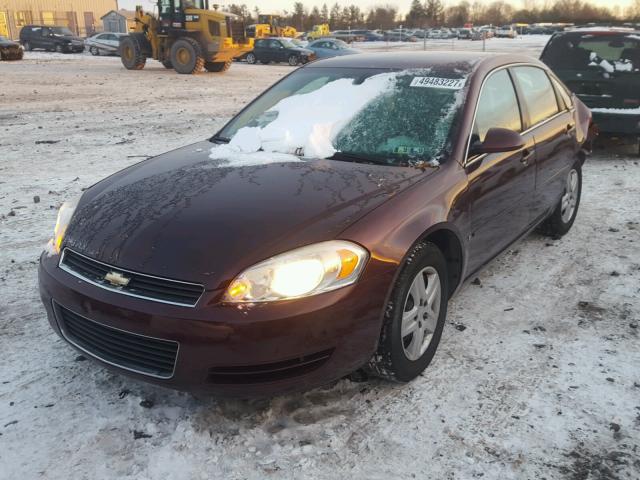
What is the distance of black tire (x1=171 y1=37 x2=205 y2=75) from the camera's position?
68.5ft

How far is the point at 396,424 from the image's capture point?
104 inches

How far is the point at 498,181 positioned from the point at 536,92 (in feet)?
4.15

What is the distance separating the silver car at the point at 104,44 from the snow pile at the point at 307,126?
113ft

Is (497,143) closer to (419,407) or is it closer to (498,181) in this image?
(498,181)

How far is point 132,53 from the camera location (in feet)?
76.1

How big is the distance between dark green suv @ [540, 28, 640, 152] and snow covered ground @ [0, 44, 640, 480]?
358 centimetres

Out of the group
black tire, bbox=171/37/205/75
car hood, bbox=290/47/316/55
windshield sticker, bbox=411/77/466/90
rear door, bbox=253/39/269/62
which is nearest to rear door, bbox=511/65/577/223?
windshield sticker, bbox=411/77/466/90

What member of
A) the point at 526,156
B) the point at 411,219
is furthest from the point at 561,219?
the point at 411,219

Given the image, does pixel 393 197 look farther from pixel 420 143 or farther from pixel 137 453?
pixel 137 453

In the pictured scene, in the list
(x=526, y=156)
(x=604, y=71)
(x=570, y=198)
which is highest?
(x=604, y=71)

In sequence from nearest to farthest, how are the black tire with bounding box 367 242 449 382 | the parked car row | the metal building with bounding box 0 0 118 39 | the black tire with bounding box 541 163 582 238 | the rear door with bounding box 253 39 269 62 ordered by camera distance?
1. the black tire with bounding box 367 242 449 382
2. the black tire with bounding box 541 163 582 238
3. the rear door with bounding box 253 39 269 62
4. the parked car row
5. the metal building with bounding box 0 0 118 39

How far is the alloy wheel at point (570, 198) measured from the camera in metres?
4.95

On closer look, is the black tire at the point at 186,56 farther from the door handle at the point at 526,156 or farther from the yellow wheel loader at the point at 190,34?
the door handle at the point at 526,156

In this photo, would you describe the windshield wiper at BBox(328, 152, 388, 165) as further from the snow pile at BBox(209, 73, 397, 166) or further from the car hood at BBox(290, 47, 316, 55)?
the car hood at BBox(290, 47, 316, 55)
